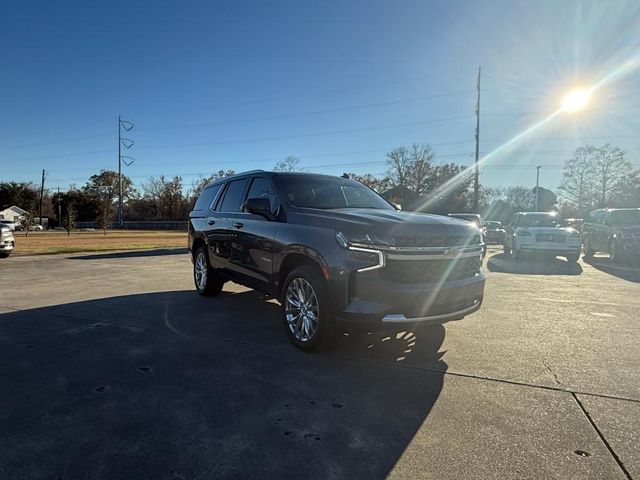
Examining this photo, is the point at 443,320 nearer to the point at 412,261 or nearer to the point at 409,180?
the point at 412,261

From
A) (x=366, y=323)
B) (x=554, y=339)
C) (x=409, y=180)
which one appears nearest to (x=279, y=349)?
(x=366, y=323)

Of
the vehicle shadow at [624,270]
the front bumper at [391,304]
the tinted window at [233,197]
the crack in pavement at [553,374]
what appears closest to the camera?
the crack in pavement at [553,374]

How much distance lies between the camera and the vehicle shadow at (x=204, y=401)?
7.78 ft

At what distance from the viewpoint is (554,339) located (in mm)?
4812

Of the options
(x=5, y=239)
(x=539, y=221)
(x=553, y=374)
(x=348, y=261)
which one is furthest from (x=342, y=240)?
(x=5, y=239)

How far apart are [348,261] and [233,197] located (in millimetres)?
3055

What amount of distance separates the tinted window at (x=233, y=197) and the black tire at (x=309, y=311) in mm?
2000

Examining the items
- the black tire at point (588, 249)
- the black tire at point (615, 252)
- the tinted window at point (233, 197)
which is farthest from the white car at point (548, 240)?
the tinted window at point (233, 197)

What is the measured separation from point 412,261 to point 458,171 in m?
64.7

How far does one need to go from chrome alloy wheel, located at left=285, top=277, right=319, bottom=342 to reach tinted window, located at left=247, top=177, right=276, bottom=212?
1.10m

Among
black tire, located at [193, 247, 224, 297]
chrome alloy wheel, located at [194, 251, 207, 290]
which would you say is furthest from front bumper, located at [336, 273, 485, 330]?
chrome alloy wheel, located at [194, 251, 207, 290]

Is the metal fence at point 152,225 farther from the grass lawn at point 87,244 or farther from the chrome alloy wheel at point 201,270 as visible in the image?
the chrome alloy wheel at point 201,270

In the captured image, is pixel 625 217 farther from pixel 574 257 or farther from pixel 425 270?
pixel 425 270

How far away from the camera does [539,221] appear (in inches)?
579
